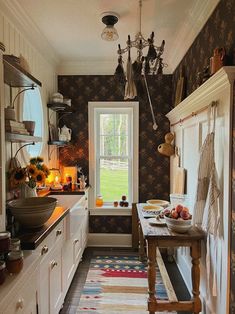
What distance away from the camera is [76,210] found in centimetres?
293

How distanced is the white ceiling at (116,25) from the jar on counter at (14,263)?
2099 mm

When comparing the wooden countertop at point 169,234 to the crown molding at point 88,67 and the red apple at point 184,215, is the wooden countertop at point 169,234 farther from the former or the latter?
the crown molding at point 88,67

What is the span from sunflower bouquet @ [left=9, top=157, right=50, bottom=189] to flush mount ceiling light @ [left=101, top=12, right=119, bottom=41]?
1464 mm

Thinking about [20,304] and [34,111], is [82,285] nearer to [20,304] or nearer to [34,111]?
[20,304]

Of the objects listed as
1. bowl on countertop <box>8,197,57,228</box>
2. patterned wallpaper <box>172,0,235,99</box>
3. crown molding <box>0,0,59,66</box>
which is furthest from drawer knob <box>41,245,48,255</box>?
crown molding <box>0,0,59,66</box>

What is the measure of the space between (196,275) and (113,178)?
2222mm

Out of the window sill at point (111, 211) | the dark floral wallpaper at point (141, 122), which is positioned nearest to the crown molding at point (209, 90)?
the dark floral wallpaper at point (141, 122)

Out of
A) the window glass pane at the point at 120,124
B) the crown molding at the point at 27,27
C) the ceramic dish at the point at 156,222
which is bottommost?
the ceramic dish at the point at 156,222

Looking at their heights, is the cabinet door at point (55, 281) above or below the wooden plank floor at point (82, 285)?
above

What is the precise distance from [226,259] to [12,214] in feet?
5.11

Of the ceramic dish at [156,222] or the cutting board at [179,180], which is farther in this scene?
the cutting board at [179,180]

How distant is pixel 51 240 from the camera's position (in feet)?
6.53

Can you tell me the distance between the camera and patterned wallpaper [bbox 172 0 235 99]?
1798mm

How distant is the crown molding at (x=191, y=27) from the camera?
2213 millimetres
